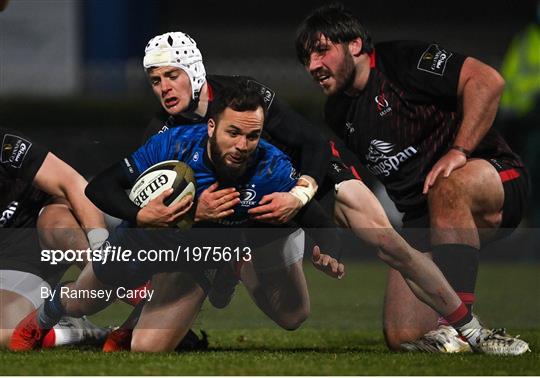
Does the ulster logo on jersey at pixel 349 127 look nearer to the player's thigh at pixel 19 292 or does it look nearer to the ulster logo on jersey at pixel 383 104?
the ulster logo on jersey at pixel 383 104

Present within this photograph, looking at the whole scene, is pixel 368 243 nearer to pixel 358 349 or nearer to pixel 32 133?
pixel 358 349

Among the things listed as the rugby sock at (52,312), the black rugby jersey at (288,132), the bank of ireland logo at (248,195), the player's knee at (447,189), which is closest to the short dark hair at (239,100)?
the black rugby jersey at (288,132)

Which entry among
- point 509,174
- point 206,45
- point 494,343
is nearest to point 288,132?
point 509,174

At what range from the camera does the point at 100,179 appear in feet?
23.1

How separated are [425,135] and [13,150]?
252cm

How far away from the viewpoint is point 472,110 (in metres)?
7.66

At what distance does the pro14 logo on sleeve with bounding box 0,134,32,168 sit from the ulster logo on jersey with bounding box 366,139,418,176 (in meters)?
2.13

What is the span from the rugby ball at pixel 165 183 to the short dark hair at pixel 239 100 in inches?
13.5

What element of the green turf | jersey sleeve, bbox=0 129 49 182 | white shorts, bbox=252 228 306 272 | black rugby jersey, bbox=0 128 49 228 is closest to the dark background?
the green turf

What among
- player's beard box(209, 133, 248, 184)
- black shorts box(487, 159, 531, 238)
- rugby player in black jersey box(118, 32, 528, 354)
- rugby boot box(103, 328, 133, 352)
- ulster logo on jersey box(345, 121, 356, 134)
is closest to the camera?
player's beard box(209, 133, 248, 184)

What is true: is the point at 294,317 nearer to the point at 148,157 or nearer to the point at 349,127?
the point at 349,127

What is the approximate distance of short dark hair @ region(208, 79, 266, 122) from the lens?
6.91 meters

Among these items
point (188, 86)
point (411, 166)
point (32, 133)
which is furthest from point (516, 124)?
point (188, 86)

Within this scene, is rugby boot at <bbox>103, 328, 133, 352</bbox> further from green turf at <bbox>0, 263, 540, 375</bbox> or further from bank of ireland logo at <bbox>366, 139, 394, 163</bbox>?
bank of ireland logo at <bbox>366, 139, 394, 163</bbox>
